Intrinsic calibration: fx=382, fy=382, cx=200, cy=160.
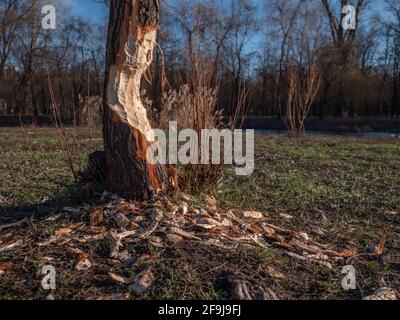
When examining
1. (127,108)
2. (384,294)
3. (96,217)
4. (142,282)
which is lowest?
(384,294)

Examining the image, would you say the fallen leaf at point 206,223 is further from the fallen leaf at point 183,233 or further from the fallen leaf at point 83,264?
the fallen leaf at point 83,264

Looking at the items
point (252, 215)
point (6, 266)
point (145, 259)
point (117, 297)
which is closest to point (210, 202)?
point (252, 215)

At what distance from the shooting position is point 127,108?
3.47 metres

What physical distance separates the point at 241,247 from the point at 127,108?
5.28ft

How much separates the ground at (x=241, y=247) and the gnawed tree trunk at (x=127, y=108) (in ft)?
1.38

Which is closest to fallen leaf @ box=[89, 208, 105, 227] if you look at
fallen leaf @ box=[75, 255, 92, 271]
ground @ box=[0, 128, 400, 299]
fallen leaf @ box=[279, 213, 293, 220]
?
ground @ box=[0, 128, 400, 299]

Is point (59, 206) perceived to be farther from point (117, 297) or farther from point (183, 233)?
point (117, 297)

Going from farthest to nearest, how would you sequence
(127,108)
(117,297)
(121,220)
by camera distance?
1. (127,108)
2. (121,220)
3. (117,297)

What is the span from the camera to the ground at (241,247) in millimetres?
2320

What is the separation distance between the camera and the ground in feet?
7.61

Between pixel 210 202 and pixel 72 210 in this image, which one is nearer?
pixel 72 210

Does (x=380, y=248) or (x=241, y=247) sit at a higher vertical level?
(x=241, y=247)
